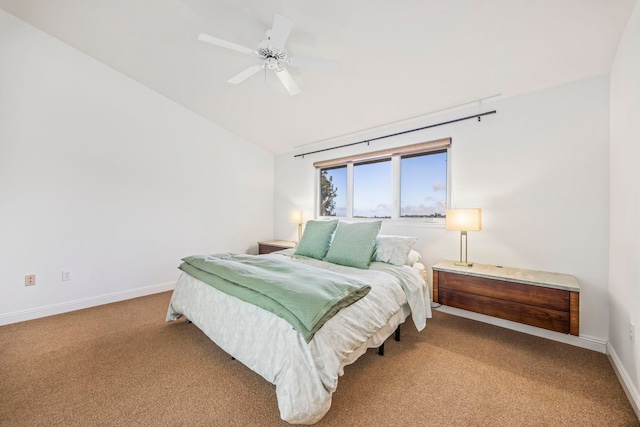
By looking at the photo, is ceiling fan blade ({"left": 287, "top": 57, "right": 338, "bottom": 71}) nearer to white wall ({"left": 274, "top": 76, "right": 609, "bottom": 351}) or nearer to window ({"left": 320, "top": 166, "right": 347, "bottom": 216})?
white wall ({"left": 274, "top": 76, "right": 609, "bottom": 351})

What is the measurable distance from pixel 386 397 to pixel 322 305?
763 millimetres

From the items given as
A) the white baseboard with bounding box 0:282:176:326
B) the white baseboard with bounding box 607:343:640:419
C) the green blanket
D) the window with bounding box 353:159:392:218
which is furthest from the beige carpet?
the window with bounding box 353:159:392:218

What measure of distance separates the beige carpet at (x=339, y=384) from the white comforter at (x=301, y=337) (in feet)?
0.74

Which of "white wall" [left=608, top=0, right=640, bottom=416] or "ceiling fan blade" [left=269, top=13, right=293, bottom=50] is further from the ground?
"ceiling fan blade" [left=269, top=13, right=293, bottom=50]

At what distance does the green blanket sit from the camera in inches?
55.7

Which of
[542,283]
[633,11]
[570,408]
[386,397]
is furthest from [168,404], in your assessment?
[633,11]

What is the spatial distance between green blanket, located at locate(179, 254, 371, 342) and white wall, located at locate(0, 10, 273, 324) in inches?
72.2

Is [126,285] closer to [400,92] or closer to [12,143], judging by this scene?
[12,143]

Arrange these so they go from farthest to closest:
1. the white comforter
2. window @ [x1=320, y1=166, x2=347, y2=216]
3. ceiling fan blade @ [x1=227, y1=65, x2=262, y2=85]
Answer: window @ [x1=320, y1=166, x2=347, y2=216] < ceiling fan blade @ [x1=227, y1=65, x2=262, y2=85] < the white comforter

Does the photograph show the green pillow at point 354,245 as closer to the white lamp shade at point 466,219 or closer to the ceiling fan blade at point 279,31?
the white lamp shade at point 466,219

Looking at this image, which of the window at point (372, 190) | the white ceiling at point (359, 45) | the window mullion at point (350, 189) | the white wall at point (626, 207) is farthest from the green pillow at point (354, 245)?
the white wall at point (626, 207)

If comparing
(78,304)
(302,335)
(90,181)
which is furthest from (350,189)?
(78,304)


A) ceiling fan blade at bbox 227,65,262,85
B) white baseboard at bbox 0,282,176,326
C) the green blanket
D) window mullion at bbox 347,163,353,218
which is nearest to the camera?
the green blanket

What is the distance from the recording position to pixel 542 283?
2.01m
